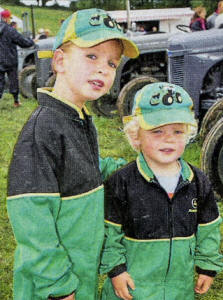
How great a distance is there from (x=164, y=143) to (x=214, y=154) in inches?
76.5

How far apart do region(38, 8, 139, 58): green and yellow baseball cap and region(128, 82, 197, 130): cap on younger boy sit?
241 millimetres

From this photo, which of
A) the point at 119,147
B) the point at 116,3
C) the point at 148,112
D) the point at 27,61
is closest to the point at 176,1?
the point at 116,3

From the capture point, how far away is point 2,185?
4832 mm

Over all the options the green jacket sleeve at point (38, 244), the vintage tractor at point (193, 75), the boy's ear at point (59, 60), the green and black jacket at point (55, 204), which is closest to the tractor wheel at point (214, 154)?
the vintage tractor at point (193, 75)

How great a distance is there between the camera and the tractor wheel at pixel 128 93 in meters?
6.74

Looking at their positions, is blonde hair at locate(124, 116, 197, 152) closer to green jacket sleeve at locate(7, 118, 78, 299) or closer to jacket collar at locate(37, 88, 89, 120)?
jacket collar at locate(37, 88, 89, 120)

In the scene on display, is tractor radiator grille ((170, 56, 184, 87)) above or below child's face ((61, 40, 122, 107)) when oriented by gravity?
below

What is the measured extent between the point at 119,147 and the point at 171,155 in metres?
4.28

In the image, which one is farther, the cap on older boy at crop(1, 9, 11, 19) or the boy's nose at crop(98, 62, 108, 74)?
the cap on older boy at crop(1, 9, 11, 19)

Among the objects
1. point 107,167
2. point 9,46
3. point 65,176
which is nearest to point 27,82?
point 9,46

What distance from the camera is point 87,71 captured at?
1.67 m

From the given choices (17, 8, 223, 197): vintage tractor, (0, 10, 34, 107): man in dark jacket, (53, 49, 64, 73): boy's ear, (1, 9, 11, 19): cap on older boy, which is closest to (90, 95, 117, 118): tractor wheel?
(17, 8, 223, 197): vintage tractor

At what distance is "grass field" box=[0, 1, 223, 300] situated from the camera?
2992mm

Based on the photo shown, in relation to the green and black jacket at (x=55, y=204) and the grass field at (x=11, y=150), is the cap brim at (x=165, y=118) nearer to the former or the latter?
the green and black jacket at (x=55, y=204)
